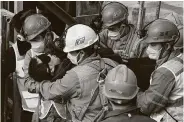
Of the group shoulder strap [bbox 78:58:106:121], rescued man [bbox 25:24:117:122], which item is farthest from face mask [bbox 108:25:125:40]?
shoulder strap [bbox 78:58:106:121]

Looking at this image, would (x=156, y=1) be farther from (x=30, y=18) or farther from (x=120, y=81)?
(x=120, y=81)

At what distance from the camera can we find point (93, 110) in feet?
14.7

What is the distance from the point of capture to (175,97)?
434 cm

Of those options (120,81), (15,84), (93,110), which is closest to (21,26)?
(15,84)

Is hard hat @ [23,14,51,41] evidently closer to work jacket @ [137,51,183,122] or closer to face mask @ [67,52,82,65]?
face mask @ [67,52,82,65]

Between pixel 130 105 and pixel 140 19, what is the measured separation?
3811 mm

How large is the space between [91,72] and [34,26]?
141 centimetres

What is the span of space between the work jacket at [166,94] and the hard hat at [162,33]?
0.87 ft

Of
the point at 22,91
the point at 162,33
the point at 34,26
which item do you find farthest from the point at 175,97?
the point at 22,91

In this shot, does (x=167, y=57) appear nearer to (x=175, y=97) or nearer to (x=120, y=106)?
(x=175, y=97)

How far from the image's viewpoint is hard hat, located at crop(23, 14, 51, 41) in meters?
5.42

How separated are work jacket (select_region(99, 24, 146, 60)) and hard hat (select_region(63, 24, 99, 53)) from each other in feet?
5.22

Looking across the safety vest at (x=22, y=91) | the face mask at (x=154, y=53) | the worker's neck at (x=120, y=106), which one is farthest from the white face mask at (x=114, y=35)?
the worker's neck at (x=120, y=106)

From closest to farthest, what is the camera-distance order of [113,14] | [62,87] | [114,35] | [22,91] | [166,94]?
[166,94] < [62,87] < [22,91] < [113,14] < [114,35]
